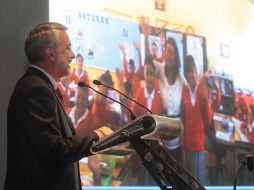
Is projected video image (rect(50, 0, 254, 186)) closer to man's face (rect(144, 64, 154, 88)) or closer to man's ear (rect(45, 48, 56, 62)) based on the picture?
man's face (rect(144, 64, 154, 88))

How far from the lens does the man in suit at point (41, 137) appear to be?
1754 millimetres

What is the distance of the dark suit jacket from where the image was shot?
5.75ft

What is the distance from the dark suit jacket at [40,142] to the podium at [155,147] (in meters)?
0.23

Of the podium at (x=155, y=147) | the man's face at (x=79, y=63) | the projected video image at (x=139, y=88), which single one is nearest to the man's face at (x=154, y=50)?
the projected video image at (x=139, y=88)

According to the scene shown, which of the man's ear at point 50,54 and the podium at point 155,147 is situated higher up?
the man's ear at point 50,54

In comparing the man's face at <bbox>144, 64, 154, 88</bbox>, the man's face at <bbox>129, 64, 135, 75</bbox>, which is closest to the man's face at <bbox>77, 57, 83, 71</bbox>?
the man's face at <bbox>129, 64, 135, 75</bbox>

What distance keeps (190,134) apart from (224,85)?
51cm

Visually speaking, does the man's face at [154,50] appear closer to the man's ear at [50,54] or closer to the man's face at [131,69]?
the man's face at [131,69]

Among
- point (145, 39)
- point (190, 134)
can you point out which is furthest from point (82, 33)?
point (190, 134)

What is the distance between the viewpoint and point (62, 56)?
6.70 ft

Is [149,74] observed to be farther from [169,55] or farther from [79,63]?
[79,63]

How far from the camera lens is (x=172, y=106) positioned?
340cm

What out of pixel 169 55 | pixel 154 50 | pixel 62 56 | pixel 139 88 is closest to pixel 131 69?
pixel 139 88

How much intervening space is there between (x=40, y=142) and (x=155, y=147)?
0.44m
